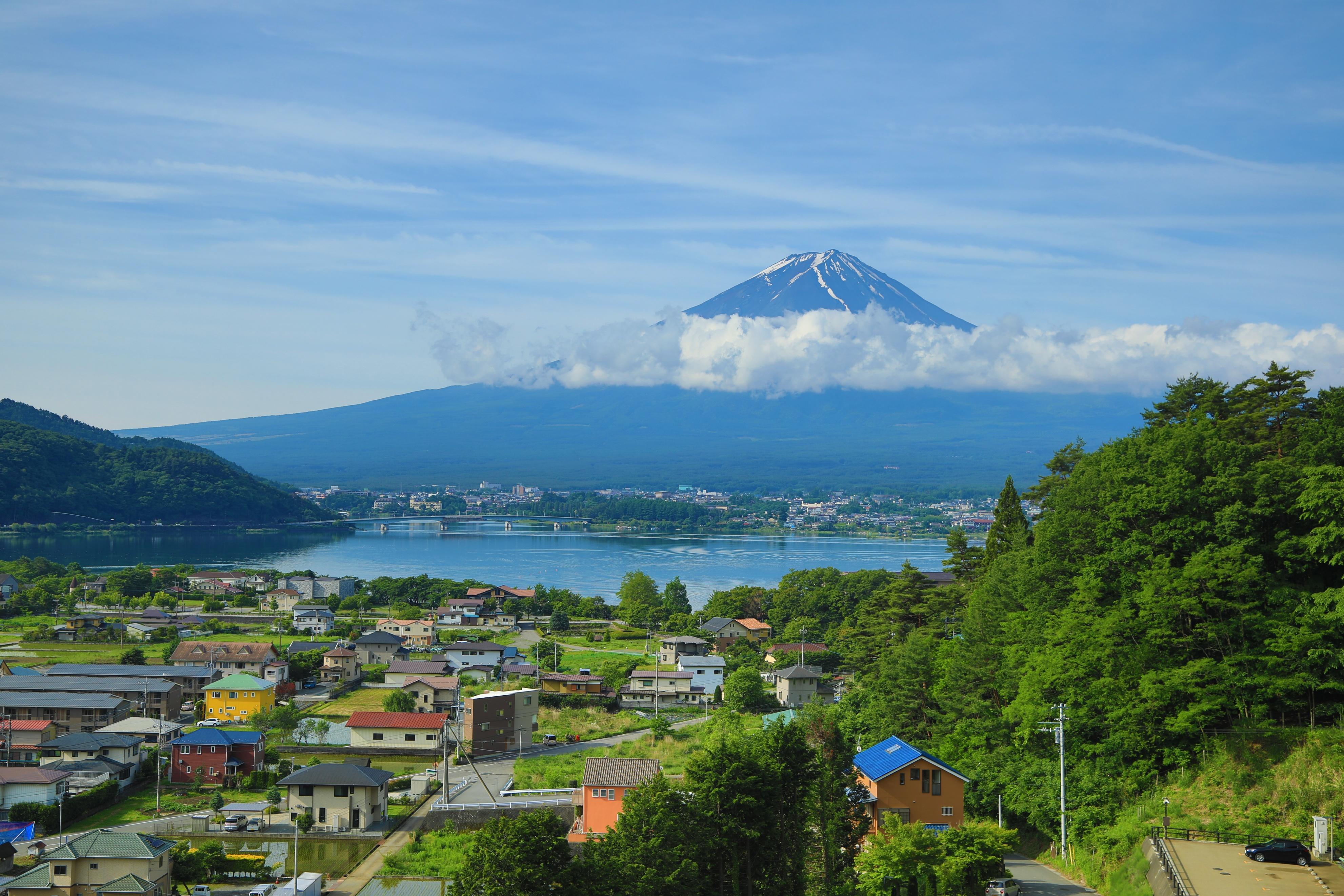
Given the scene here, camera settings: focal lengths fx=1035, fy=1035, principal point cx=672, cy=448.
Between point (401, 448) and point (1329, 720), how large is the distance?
135075 millimetres

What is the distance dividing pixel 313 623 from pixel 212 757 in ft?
46.0

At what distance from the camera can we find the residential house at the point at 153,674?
718 inches

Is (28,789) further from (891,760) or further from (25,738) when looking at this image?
(891,760)

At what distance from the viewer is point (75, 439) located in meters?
66.4

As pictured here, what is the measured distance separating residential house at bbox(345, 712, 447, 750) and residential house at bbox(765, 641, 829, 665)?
28.3 ft

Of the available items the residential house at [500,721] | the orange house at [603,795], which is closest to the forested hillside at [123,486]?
the residential house at [500,721]

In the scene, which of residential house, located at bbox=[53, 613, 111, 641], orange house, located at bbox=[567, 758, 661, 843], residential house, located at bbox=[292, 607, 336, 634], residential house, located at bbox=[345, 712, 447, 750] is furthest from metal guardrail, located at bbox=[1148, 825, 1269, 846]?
residential house, located at bbox=[53, 613, 111, 641]

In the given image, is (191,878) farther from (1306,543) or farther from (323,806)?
(1306,543)

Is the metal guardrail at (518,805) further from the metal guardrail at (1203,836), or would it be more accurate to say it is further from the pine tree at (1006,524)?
the pine tree at (1006,524)

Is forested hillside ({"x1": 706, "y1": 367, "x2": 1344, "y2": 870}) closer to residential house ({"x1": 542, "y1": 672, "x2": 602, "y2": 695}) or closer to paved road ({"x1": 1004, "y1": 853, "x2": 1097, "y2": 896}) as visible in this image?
paved road ({"x1": 1004, "y1": 853, "x2": 1097, "y2": 896})

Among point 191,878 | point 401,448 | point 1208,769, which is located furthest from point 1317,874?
point 401,448

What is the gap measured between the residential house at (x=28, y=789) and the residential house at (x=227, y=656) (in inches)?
293

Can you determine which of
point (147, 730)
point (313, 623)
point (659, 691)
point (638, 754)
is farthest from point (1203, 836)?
point (313, 623)

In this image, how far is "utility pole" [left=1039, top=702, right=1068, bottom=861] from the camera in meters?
9.26
